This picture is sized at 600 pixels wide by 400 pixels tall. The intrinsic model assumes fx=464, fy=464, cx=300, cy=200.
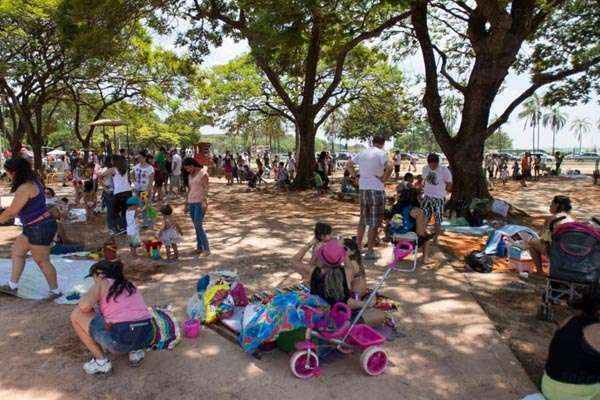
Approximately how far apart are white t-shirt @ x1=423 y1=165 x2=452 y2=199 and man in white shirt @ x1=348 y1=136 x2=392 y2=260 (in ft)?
4.19

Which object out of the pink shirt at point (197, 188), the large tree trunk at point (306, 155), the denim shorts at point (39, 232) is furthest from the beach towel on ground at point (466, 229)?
the large tree trunk at point (306, 155)

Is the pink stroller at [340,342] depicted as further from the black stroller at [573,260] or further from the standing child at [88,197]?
the standing child at [88,197]

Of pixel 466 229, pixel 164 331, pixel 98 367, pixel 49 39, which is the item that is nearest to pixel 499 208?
pixel 466 229

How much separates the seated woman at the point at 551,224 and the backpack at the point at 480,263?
0.57 m

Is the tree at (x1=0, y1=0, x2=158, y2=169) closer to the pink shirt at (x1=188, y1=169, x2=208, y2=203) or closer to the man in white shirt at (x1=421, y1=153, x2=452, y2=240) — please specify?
the pink shirt at (x1=188, y1=169, x2=208, y2=203)

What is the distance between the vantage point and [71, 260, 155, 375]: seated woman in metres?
3.44

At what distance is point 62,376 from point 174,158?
485 inches

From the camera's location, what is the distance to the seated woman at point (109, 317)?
11.3 feet

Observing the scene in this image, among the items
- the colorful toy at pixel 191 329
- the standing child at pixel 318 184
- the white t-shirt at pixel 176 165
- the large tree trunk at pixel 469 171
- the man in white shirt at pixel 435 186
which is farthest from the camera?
the standing child at pixel 318 184

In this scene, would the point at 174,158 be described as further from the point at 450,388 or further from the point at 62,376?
the point at 450,388

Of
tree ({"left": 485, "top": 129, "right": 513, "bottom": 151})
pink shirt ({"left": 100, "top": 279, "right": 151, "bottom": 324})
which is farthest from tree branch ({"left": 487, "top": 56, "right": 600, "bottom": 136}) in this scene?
tree ({"left": 485, "top": 129, "right": 513, "bottom": 151})

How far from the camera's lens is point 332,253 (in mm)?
3936

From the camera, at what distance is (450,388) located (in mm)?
3398

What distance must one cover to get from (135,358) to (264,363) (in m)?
1.02
